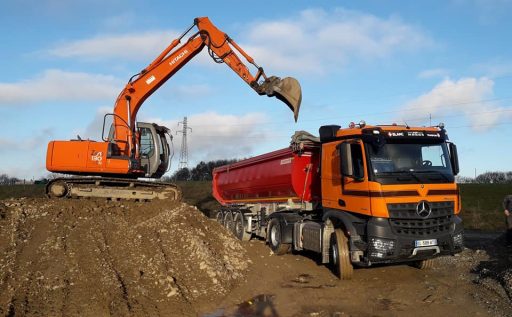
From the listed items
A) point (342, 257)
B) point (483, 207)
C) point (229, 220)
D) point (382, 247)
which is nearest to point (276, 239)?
point (342, 257)

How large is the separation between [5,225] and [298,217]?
757 cm

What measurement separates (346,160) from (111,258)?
553cm

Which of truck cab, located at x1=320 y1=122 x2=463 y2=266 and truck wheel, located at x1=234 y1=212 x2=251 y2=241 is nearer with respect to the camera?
truck cab, located at x1=320 y1=122 x2=463 y2=266

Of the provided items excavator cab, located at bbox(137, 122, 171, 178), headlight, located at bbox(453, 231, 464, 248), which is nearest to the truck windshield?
headlight, located at bbox(453, 231, 464, 248)

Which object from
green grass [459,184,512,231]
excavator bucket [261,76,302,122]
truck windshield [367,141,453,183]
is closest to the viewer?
truck windshield [367,141,453,183]

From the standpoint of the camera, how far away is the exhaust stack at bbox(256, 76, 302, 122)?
1318 centimetres

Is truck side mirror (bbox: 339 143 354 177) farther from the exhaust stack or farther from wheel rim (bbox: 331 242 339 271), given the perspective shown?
the exhaust stack

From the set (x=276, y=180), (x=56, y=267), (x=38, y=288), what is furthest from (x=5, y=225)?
(x=276, y=180)

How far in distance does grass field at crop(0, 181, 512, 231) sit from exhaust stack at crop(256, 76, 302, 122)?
1165cm

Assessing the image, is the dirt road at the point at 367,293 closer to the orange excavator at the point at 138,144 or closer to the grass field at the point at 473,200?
the orange excavator at the point at 138,144

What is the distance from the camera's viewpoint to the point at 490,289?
8.90m

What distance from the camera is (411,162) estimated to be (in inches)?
394

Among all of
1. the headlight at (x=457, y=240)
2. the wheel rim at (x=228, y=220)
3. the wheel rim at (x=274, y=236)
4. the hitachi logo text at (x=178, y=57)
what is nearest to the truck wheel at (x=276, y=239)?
the wheel rim at (x=274, y=236)

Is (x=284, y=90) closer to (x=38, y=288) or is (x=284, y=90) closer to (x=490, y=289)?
(x=490, y=289)
